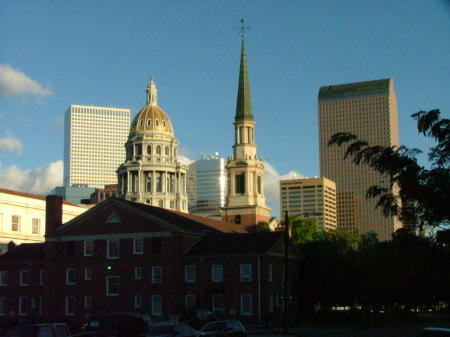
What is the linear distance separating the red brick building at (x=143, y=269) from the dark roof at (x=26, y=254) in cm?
97

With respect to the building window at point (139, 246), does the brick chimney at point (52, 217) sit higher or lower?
higher

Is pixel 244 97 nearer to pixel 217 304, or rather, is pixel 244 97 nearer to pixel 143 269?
pixel 143 269

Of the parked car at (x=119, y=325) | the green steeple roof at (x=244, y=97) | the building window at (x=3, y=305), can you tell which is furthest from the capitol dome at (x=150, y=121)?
the parked car at (x=119, y=325)

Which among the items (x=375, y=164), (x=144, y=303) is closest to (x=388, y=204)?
(x=375, y=164)

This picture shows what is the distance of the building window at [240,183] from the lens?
130125mm

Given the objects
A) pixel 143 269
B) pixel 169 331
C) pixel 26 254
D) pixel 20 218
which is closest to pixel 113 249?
pixel 143 269

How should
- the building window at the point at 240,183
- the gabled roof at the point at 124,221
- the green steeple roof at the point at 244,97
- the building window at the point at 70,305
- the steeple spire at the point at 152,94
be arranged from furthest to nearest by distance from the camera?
the steeple spire at the point at 152,94
the green steeple roof at the point at 244,97
the building window at the point at 240,183
the building window at the point at 70,305
the gabled roof at the point at 124,221

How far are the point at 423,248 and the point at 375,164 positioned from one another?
4008mm

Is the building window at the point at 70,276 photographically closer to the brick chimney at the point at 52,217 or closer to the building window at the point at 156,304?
the brick chimney at the point at 52,217

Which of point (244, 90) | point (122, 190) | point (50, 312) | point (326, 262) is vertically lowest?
point (50, 312)

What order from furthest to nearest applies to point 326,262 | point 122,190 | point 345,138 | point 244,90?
point 122,190 → point 244,90 → point 326,262 → point 345,138

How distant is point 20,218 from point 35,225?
4.28 meters

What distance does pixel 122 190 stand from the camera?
166250 mm

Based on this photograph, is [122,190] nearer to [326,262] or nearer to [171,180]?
[171,180]
